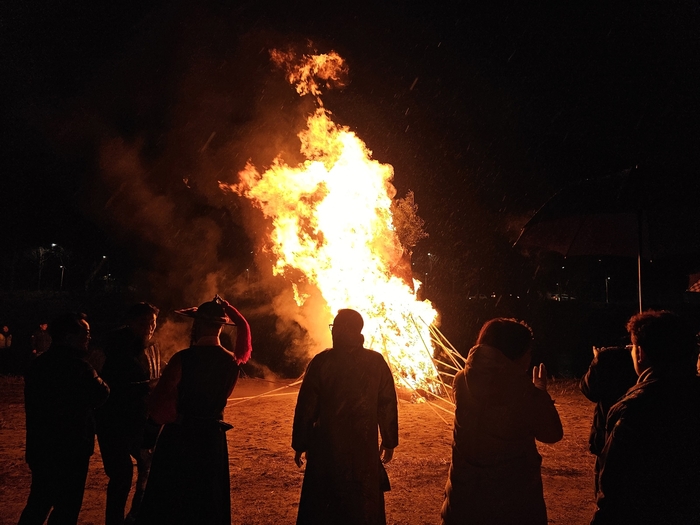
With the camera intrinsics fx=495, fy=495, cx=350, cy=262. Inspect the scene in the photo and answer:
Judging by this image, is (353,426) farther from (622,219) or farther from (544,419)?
(622,219)

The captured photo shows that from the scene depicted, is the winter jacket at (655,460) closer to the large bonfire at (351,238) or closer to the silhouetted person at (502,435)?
the silhouetted person at (502,435)

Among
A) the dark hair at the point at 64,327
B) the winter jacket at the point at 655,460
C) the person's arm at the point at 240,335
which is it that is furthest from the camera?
the person's arm at the point at 240,335

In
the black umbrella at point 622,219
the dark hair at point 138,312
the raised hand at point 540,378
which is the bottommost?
the raised hand at point 540,378

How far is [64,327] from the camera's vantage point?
12.1ft

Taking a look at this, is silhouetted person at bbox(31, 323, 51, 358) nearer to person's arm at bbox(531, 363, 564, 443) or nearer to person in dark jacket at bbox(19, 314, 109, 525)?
person in dark jacket at bbox(19, 314, 109, 525)

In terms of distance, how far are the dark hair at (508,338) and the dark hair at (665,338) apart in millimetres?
573

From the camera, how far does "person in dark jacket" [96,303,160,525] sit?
392cm

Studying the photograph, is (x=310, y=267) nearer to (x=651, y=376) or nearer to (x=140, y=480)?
(x=140, y=480)

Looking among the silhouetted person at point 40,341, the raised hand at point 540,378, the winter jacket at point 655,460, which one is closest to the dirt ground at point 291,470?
the silhouetted person at point 40,341

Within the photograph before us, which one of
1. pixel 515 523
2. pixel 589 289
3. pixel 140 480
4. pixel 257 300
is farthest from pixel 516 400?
pixel 589 289

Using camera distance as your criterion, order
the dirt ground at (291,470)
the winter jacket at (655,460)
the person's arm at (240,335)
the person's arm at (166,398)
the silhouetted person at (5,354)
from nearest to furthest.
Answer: the winter jacket at (655,460) → the person's arm at (166,398) → the person's arm at (240,335) → the dirt ground at (291,470) → the silhouetted person at (5,354)

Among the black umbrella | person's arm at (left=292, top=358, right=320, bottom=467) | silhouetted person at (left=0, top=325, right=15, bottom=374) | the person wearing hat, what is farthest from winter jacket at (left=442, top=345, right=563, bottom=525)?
silhouetted person at (left=0, top=325, right=15, bottom=374)

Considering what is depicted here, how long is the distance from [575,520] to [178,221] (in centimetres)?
1671

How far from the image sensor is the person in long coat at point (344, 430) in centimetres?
341
